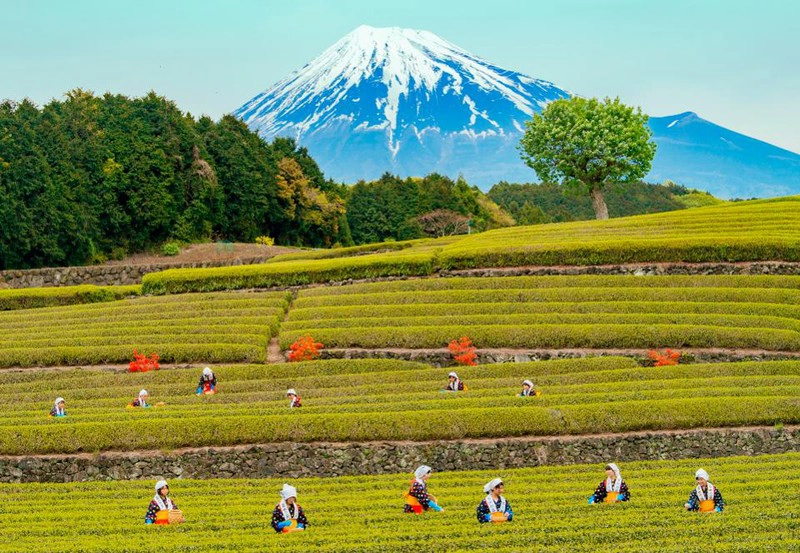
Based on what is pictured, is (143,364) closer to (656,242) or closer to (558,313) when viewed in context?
(558,313)

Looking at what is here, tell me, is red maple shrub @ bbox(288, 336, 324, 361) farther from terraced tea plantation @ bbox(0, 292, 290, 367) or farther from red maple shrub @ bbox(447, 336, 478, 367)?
red maple shrub @ bbox(447, 336, 478, 367)

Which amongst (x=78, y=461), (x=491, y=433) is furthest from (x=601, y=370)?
(x=78, y=461)

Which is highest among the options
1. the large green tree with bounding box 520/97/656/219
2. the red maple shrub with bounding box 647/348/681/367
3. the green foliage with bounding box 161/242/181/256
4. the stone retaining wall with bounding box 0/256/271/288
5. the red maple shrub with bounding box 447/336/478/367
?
the large green tree with bounding box 520/97/656/219

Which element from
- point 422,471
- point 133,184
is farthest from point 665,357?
point 133,184

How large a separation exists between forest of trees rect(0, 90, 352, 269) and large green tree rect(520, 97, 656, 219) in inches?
1039

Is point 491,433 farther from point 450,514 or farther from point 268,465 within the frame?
point 450,514

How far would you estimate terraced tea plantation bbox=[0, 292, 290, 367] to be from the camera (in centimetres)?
3497

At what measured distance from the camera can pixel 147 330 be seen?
38.0 m

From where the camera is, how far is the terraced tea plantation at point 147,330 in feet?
115

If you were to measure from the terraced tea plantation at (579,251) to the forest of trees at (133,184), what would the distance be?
17670 mm

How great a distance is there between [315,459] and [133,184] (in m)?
52.2

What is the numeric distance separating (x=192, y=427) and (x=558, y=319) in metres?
17.2

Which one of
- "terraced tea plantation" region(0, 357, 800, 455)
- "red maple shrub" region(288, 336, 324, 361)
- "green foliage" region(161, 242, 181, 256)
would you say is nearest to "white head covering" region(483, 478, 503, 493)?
"terraced tea plantation" region(0, 357, 800, 455)

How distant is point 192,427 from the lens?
23.9m
